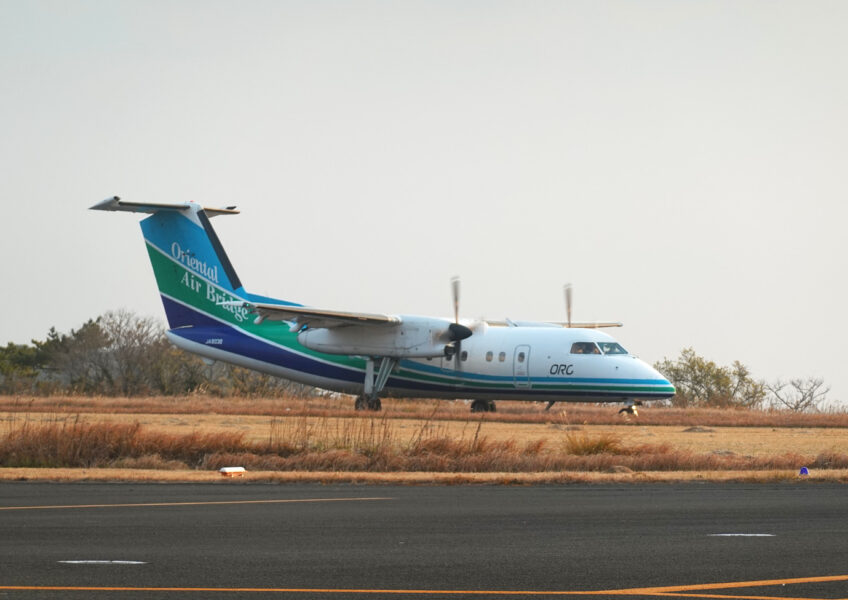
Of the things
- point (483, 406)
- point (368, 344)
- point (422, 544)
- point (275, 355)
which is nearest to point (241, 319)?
point (275, 355)

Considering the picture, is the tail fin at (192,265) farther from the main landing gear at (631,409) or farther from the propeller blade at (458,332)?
the main landing gear at (631,409)

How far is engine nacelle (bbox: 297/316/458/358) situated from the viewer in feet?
137

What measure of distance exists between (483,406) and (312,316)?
23.2ft

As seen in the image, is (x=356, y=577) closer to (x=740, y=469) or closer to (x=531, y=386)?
(x=740, y=469)

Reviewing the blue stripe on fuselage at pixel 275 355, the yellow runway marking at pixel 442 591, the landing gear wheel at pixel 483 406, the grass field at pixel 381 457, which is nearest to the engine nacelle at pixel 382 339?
the blue stripe on fuselage at pixel 275 355

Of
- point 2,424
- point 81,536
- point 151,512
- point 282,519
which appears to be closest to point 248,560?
point 81,536

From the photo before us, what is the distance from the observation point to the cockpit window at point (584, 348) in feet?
130

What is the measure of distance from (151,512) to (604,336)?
28.2 m

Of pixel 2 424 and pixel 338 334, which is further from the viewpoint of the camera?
pixel 338 334

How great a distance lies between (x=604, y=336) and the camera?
40.3 meters

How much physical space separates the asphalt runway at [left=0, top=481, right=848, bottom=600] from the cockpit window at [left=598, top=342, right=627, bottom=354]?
75.3 feet

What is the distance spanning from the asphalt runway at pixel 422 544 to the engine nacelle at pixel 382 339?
24964 mm

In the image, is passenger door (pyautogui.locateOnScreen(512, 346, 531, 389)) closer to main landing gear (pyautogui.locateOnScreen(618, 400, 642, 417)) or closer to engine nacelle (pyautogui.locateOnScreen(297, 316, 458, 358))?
engine nacelle (pyautogui.locateOnScreen(297, 316, 458, 358))

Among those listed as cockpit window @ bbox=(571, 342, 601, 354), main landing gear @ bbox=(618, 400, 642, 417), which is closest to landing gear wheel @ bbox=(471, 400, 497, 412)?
→ cockpit window @ bbox=(571, 342, 601, 354)
